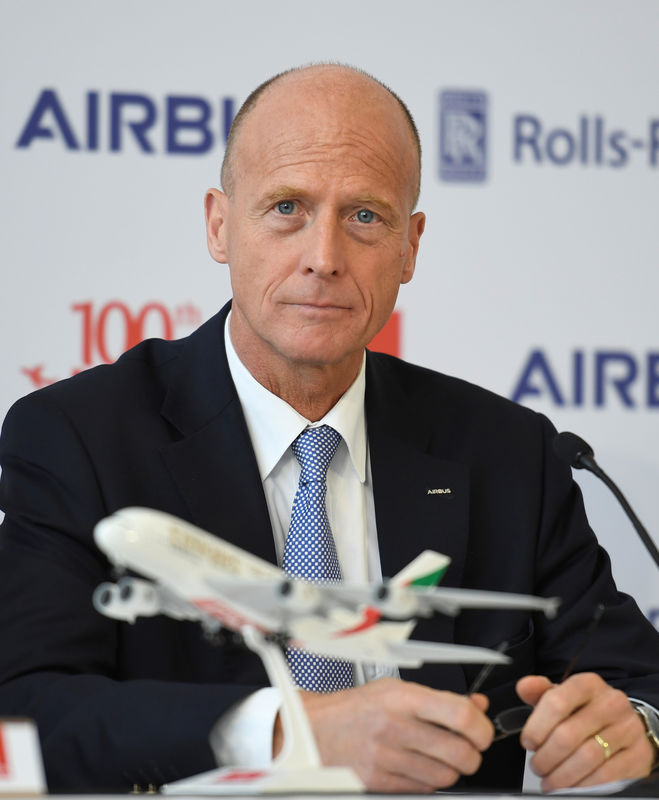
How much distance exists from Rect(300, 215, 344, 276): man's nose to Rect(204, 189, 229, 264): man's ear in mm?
334

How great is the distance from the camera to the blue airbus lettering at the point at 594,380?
3309 mm

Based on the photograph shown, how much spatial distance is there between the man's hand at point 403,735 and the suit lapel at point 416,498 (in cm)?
65

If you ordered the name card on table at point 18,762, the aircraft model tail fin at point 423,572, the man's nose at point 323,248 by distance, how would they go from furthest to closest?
the man's nose at point 323,248
the aircraft model tail fin at point 423,572
the name card on table at point 18,762

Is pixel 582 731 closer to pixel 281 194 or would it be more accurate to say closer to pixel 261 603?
pixel 261 603

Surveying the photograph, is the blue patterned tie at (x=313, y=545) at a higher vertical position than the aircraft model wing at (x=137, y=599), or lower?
lower

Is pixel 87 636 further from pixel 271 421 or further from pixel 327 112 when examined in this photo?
pixel 327 112

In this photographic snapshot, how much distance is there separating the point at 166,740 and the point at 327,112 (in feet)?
4.21

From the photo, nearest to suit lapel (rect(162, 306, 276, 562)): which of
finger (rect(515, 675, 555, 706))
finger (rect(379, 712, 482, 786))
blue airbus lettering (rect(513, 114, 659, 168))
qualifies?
finger (rect(515, 675, 555, 706))

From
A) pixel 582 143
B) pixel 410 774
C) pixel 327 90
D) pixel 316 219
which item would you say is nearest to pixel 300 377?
pixel 316 219

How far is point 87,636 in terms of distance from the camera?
208 centimetres

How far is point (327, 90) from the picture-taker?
2.46 meters

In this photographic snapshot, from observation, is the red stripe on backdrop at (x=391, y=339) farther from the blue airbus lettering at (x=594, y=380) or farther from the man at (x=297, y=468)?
the man at (x=297, y=468)

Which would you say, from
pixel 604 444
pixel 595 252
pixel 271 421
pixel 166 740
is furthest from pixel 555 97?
pixel 166 740

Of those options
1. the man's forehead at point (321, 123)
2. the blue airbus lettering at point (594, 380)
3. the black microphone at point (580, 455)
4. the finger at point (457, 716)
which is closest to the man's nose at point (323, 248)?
the man's forehead at point (321, 123)
